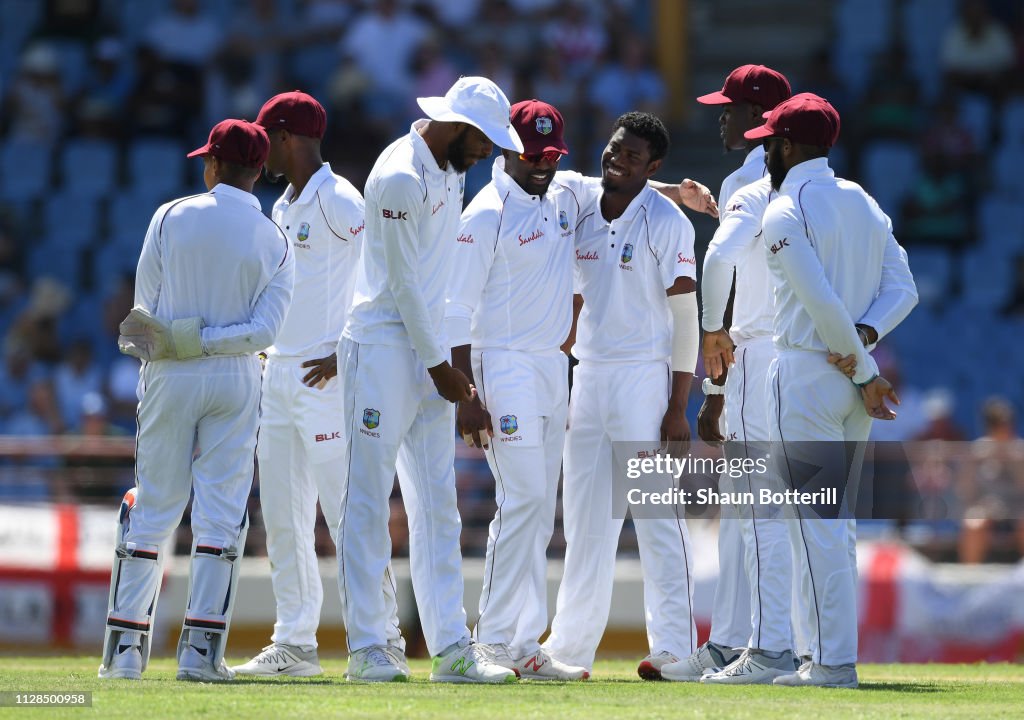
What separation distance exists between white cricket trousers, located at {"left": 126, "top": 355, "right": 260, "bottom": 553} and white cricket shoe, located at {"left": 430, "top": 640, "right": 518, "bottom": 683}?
103cm

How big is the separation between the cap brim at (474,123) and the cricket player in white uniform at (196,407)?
0.88 meters

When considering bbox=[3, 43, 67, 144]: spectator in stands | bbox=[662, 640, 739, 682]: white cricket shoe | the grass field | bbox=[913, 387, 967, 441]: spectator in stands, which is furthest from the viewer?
bbox=[3, 43, 67, 144]: spectator in stands

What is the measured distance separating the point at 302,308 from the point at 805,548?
8.84 feet

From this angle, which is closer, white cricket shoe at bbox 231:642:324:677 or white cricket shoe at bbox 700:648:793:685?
white cricket shoe at bbox 700:648:793:685

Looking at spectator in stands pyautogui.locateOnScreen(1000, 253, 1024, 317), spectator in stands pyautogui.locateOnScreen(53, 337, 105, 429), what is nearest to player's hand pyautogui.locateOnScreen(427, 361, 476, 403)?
spectator in stands pyautogui.locateOnScreen(53, 337, 105, 429)

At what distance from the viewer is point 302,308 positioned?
8430mm

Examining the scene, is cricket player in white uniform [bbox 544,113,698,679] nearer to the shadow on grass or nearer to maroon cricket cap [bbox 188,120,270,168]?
the shadow on grass

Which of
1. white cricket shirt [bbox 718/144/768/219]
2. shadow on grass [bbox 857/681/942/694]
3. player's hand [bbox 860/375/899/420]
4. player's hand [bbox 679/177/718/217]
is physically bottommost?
shadow on grass [bbox 857/681/942/694]

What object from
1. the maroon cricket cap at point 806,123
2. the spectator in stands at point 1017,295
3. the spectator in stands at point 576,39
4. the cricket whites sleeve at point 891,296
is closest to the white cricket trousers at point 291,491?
the maroon cricket cap at point 806,123

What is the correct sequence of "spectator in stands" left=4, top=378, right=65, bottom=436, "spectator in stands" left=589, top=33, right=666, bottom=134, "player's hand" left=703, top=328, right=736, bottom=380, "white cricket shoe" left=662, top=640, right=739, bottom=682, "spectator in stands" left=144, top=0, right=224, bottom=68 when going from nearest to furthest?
"player's hand" left=703, top=328, right=736, bottom=380, "white cricket shoe" left=662, top=640, right=739, bottom=682, "spectator in stands" left=4, top=378, right=65, bottom=436, "spectator in stands" left=589, top=33, right=666, bottom=134, "spectator in stands" left=144, top=0, right=224, bottom=68

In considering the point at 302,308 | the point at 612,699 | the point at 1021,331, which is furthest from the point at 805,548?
the point at 1021,331

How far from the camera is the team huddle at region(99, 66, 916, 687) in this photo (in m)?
7.38

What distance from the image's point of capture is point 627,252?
27.7ft

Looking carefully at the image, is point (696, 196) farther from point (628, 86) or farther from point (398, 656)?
point (628, 86)
